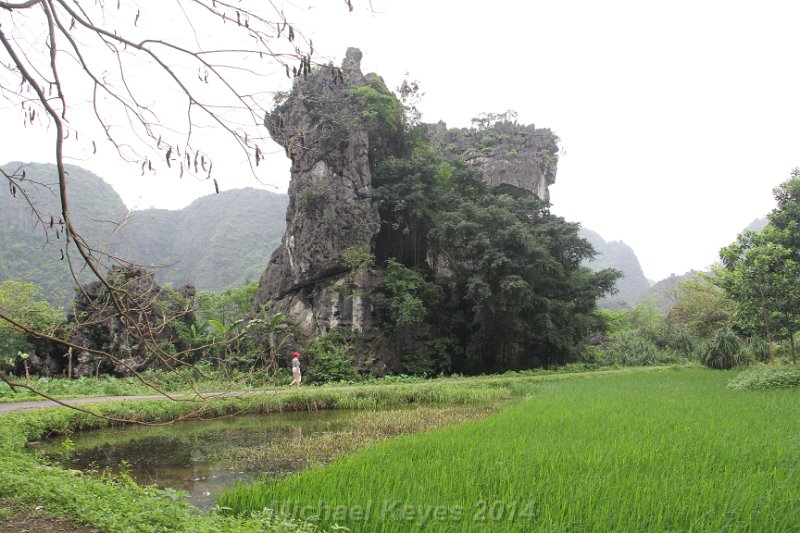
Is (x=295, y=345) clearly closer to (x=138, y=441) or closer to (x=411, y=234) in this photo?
(x=411, y=234)

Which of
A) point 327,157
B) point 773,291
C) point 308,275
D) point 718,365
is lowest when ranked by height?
point 718,365

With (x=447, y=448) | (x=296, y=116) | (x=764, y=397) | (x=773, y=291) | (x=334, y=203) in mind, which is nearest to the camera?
(x=447, y=448)

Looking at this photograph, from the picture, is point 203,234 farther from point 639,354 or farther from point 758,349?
point 758,349

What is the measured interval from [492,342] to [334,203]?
8.83 metres

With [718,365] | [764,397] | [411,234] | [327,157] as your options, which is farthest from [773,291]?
[327,157]

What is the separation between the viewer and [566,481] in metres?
3.98

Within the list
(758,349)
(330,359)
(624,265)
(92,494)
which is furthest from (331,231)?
(624,265)

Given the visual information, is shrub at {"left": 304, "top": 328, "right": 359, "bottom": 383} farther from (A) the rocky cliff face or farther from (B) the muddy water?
(B) the muddy water

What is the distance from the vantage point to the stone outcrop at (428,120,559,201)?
A: 29.5 meters

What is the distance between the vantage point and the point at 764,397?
8.92 metres

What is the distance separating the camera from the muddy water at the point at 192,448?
545 cm

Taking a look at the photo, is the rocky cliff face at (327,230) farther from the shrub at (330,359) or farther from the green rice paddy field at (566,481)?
the green rice paddy field at (566,481)

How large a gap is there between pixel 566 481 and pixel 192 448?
5.48 metres

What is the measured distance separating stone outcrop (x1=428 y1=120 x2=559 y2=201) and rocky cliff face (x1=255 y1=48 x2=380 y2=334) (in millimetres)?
9473
